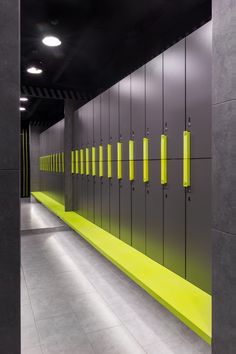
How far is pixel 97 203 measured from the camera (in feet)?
18.0

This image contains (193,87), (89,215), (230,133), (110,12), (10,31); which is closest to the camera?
(10,31)

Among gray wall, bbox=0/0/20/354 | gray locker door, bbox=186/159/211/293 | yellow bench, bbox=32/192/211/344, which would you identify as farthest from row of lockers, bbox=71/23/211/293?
gray wall, bbox=0/0/20/354

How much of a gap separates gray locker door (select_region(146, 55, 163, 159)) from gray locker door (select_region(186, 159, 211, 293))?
2.52 ft

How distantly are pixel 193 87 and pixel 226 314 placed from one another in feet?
6.30

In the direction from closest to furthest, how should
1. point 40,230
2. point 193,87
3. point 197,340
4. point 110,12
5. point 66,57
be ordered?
1. point 197,340
2. point 193,87
3. point 110,12
4. point 66,57
5. point 40,230

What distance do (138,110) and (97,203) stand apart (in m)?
2.27

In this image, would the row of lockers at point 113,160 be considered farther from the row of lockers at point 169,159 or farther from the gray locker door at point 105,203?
the gray locker door at point 105,203

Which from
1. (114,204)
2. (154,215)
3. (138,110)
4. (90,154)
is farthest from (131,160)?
(90,154)

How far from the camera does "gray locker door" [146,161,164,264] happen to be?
3.31 meters

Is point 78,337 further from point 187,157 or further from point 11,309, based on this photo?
point 187,157

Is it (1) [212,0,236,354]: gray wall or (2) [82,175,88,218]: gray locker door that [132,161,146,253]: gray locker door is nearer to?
(1) [212,0,236,354]: gray wall

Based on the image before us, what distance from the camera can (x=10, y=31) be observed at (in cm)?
140

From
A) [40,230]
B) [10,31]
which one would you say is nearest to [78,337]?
[10,31]

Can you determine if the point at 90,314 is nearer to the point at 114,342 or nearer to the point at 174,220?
the point at 114,342
